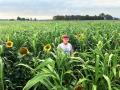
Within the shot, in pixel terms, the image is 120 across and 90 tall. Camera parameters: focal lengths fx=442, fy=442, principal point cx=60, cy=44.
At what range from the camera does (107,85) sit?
5051 millimetres

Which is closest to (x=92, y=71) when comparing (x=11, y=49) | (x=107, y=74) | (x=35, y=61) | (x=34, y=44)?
(x=107, y=74)

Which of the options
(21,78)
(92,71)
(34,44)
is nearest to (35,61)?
(21,78)

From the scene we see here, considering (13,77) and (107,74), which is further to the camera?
Answer: (13,77)

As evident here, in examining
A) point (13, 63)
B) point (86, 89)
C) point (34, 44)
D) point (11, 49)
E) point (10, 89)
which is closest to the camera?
point (86, 89)

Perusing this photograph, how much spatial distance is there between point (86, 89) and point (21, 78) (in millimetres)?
1555

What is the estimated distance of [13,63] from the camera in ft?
22.1

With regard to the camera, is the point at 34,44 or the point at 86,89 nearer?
the point at 86,89

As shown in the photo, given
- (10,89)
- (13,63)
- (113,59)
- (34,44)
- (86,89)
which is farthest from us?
(34,44)

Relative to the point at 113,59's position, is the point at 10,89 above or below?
below

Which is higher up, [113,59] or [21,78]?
[113,59]

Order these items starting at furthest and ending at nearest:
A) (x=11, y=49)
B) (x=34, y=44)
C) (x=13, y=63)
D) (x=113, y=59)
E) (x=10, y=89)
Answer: (x=34, y=44), (x=11, y=49), (x=13, y=63), (x=10, y=89), (x=113, y=59)

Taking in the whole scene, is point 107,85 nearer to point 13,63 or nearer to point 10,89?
point 10,89

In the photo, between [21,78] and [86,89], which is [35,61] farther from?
[86,89]

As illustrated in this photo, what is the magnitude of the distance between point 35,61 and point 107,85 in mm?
1391
